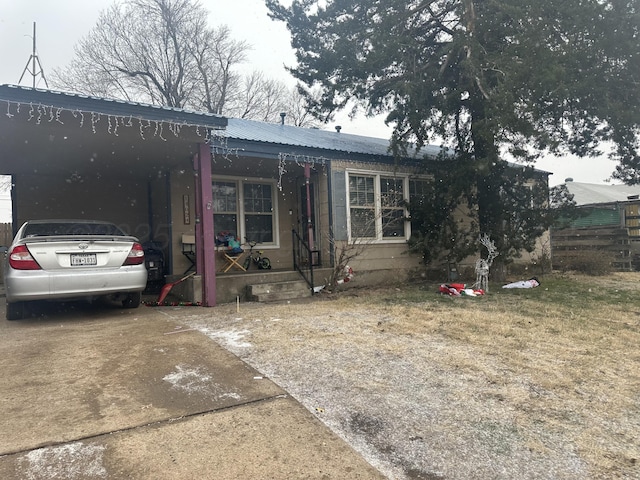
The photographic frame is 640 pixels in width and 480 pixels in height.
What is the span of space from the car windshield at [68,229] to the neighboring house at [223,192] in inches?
54.3

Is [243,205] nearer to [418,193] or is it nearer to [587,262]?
[418,193]

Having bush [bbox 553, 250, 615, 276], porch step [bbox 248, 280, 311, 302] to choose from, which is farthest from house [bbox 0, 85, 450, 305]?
bush [bbox 553, 250, 615, 276]

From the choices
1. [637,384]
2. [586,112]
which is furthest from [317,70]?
[637,384]

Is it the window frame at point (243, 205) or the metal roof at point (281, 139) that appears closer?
the metal roof at point (281, 139)

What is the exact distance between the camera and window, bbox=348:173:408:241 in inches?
396

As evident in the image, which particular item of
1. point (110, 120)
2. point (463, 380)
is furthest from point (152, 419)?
point (110, 120)

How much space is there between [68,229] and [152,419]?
505 cm

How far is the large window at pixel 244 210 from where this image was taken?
10211mm

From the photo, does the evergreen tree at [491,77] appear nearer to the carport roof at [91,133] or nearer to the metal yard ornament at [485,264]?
the metal yard ornament at [485,264]

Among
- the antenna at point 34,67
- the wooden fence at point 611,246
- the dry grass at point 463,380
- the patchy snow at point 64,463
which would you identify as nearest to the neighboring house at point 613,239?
the wooden fence at point 611,246

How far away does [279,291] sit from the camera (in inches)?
323

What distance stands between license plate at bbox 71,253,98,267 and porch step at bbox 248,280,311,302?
2.87m

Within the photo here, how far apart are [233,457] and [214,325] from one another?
132 inches

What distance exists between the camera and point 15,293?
5.39 metres
